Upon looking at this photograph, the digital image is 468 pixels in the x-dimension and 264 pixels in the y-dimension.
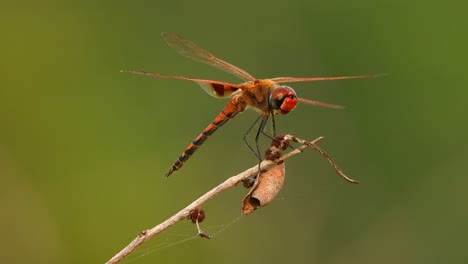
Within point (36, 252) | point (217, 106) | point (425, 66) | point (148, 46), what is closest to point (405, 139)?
point (425, 66)

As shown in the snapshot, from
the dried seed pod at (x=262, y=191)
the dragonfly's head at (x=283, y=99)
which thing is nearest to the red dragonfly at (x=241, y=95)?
the dragonfly's head at (x=283, y=99)

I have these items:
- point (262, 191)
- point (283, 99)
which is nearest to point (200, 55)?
point (283, 99)

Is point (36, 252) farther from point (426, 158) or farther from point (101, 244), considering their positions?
point (426, 158)

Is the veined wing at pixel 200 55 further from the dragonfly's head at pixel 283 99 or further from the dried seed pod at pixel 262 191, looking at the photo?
the dried seed pod at pixel 262 191

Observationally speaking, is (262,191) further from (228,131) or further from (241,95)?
(228,131)

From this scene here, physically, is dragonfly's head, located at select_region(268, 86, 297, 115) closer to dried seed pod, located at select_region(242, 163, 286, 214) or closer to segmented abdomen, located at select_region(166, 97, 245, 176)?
segmented abdomen, located at select_region(166, 97, 245, 176)

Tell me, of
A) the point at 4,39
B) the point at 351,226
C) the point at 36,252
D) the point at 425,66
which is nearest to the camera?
the point at 36,252
